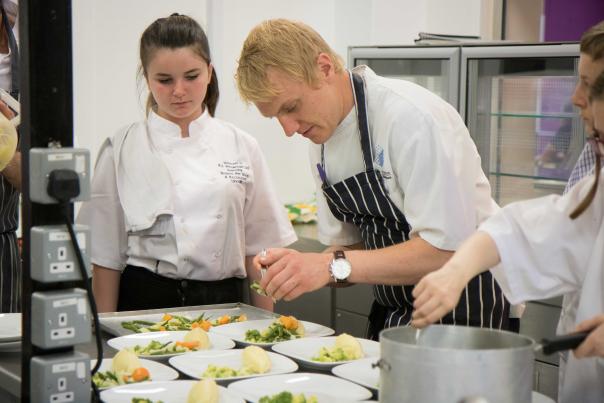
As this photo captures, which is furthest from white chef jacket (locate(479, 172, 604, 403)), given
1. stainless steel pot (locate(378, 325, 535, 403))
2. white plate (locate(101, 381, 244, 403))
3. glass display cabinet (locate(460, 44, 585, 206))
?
glass display cabinet (locate(460, 44, 585, 206))

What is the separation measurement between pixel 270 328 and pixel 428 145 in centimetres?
61

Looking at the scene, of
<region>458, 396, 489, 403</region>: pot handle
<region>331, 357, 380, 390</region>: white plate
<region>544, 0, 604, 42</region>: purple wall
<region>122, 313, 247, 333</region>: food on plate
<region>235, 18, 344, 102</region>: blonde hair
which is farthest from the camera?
<region>544, 0, 604, 42</region>: purple wall

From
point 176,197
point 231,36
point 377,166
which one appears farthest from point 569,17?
point 377,166

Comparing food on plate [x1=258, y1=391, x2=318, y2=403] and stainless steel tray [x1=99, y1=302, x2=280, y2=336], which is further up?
food on plate [x1=258, y1=391, x2=318, y2=403]

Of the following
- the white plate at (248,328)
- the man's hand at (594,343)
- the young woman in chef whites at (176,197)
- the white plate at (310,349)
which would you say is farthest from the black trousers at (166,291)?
the man's hand at (594,343)

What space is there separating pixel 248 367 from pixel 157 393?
0.25 meters

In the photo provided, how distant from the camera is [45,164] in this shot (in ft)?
4.87

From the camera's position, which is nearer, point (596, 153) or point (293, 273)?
point (596, 153)

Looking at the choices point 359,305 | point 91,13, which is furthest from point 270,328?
point 91,13

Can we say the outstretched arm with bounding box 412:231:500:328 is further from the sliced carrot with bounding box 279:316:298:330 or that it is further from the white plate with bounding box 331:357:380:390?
the sliced carrot with bounding box 279:316:298:330

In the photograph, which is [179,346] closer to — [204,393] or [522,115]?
[204,393]

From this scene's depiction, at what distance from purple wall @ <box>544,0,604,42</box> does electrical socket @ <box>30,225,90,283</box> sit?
14.4 feet

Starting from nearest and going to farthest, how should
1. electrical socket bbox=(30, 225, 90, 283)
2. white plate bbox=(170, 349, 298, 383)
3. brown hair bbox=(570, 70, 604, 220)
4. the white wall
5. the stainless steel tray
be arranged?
electrical socket bbox=(30, 225, 90, 283) < brown hair bbox=(570, 70, 604, 220) < white plate bbox=(170, 349, 298, 383) < the stainless steel tray < the white wall

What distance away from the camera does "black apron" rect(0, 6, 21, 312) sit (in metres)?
3.02
